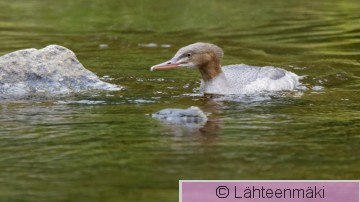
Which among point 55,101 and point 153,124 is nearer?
point 153,124

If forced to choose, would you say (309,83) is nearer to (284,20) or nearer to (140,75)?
(140,75)

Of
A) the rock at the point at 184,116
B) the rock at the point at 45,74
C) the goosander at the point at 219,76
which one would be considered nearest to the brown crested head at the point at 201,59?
the goosander at the point at 219,76

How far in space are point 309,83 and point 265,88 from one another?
117 centimetres

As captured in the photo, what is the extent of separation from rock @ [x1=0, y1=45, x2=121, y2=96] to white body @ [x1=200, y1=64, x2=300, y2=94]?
4.55 ft

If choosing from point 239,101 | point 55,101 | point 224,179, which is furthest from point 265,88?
point 224,179

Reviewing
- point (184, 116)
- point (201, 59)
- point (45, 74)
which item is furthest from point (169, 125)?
point (45, 74)

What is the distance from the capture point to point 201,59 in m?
13.0

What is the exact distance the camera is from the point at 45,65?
13195 millimetres

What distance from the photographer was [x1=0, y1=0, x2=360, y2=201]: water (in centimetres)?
819

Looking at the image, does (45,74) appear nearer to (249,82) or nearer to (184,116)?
(249,82)

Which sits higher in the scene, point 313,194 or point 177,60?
point 177,60

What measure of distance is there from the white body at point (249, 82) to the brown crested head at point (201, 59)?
0.42ft

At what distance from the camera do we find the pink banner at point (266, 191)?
7.47 metres

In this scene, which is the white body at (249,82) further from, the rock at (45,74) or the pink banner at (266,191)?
the pink banner at (266,191)
